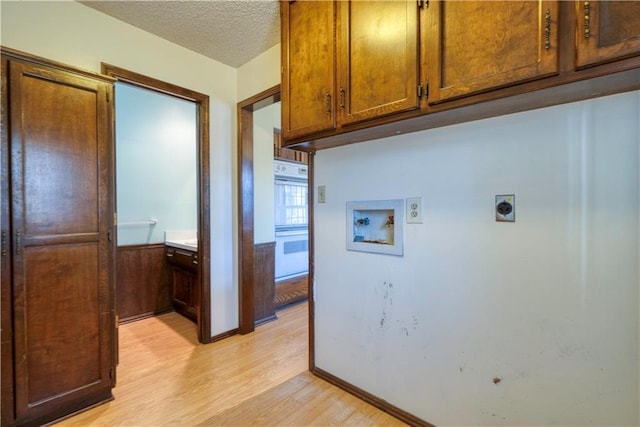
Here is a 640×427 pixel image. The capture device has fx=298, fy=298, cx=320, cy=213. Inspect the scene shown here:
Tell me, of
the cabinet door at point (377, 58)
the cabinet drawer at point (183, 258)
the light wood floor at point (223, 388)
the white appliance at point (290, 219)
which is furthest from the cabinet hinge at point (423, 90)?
the cabinet drawer at point (183, 258)

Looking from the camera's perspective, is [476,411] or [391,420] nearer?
→ [476,411]

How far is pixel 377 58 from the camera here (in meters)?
1.34

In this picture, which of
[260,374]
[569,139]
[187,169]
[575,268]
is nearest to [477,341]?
[575,268]

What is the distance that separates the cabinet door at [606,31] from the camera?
81 cm

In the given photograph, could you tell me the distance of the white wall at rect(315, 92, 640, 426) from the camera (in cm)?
108

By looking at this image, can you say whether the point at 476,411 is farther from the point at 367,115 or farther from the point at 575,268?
the point at 367,115

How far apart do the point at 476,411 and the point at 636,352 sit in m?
0.68

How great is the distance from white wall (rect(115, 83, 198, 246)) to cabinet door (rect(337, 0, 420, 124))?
7.63 feet

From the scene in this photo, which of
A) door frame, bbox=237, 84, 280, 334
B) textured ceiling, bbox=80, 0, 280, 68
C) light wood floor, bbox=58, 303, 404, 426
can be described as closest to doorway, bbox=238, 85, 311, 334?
door frame, bbox=237, 84, 280, 334

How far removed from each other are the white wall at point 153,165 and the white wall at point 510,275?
255 cm

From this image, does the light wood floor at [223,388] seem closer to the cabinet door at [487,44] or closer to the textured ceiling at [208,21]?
the cabinet door at [487,44]

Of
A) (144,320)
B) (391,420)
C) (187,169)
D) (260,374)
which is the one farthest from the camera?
(187,169)

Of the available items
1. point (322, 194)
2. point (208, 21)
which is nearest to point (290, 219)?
point (322, 194)

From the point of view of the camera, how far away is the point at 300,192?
3688 millimetres
